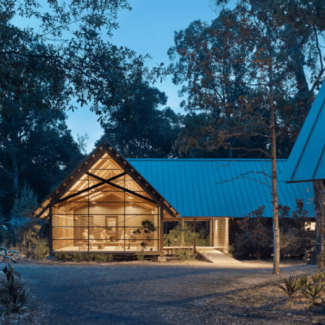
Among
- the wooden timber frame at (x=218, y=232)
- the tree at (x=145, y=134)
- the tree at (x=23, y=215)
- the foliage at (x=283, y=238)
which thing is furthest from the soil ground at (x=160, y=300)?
the tree at (x=145, y=134)

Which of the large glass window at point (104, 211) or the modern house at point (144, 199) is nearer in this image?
the modern house at point (144, 199)

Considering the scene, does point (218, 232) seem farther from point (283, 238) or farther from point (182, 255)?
point (182, 255)

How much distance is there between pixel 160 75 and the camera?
9.38 meters

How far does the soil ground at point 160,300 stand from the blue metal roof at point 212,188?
9088 millimetres

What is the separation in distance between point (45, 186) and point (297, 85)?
30165mm

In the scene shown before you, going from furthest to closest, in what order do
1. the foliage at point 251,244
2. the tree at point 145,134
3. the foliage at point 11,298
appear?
the tree at point 145,134 < the foliage at point 251,244 < the foliage at point 11,298

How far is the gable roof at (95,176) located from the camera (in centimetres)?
1802

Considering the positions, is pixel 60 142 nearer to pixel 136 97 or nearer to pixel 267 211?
pixel 267 211

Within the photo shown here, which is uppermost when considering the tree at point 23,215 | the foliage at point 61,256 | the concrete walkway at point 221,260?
the tree at point 23,215

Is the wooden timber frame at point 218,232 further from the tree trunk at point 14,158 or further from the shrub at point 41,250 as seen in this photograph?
the tree trunk at point 14,158

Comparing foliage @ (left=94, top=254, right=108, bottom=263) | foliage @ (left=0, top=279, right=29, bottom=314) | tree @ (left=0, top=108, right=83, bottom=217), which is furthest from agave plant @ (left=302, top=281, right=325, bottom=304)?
tree @ (left=0, top=108, right=83, bottom=217)

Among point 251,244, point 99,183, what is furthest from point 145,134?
point 99,183

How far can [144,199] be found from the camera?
19328 mm

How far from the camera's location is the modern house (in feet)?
60.6
